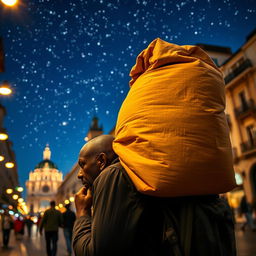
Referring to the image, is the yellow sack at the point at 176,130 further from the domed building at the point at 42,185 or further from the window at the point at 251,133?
the domed building at the point at 42,185

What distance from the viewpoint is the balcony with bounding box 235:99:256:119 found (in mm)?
19953

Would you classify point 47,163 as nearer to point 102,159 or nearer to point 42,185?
point 42,185

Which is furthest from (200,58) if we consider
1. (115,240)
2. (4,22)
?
(4,22)

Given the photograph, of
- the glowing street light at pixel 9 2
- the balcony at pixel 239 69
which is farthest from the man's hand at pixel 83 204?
the balcony at pixel 239 69

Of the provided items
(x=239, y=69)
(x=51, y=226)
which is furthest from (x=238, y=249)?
(x=239, y=69)

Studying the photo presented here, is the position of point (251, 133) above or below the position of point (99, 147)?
above

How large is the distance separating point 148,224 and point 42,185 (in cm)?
14315

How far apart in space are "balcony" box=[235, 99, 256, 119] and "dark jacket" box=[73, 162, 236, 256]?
20993mm

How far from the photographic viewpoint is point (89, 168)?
144 centimetres

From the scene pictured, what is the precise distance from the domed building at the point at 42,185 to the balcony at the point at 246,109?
4853 inches

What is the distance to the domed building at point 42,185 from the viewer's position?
5064 inches

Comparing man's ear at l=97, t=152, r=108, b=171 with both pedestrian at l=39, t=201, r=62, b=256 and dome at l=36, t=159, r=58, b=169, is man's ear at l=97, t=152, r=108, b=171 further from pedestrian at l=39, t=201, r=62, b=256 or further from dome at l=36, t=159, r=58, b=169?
dome at l=36, t=159, r=58, b=169

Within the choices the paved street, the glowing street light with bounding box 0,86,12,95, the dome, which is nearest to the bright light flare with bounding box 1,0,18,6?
the glowing street light with bounding box 0,86,12,95

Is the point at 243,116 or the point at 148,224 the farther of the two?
the point at 243,116
